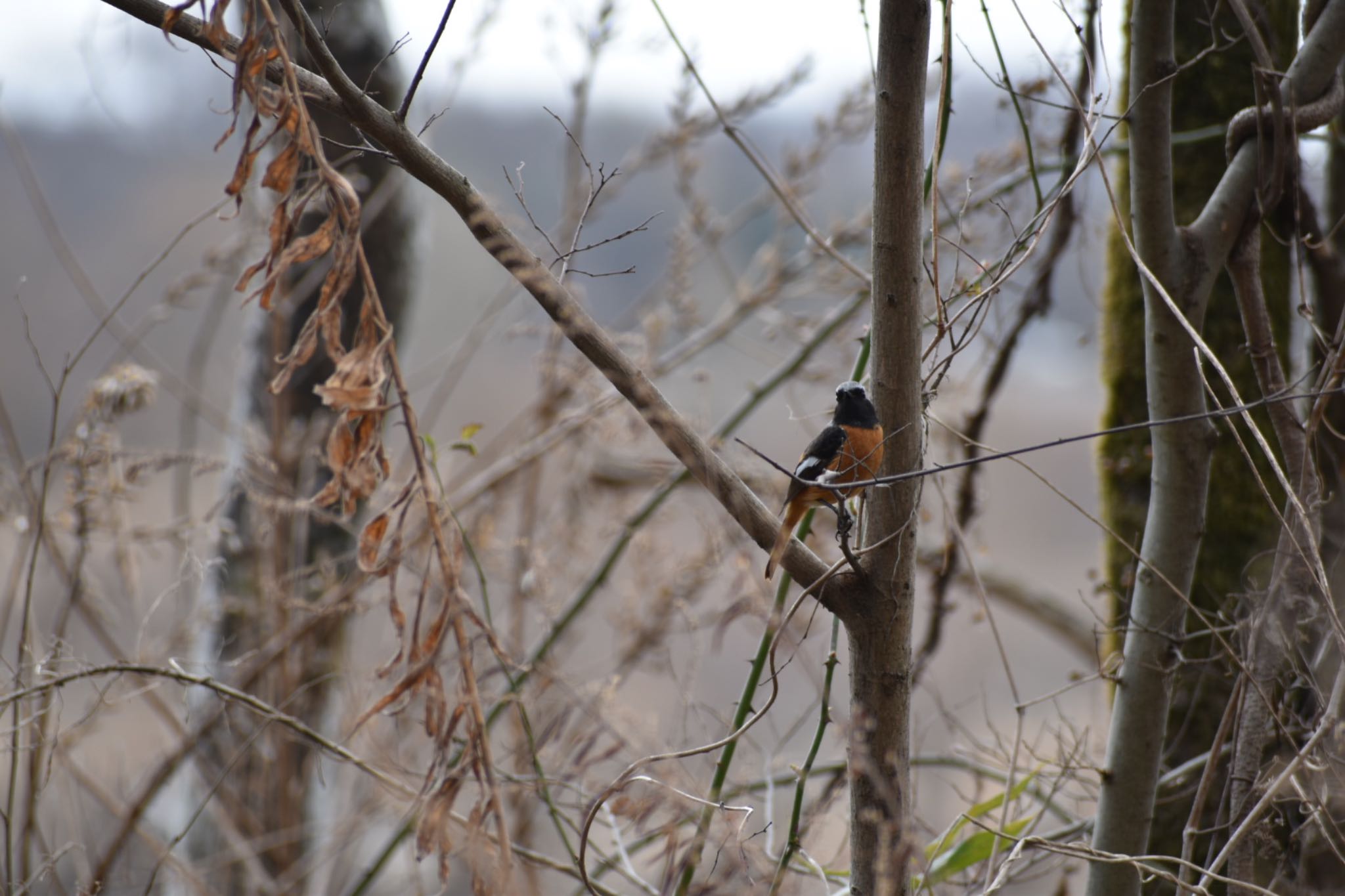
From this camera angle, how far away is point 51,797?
2637mm

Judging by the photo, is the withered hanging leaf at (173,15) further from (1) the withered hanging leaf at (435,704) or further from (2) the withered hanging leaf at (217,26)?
(1) the withered hanging leaf at (435,704)

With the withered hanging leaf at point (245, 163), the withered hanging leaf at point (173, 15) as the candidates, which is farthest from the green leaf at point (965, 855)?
the withered hanging leaf at point (173, 15)

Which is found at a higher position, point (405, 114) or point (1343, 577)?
point (405, 114)

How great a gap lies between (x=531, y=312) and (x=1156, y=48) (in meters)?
2.01

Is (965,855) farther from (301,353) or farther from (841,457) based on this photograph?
(301,353)

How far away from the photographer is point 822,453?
1340 mm

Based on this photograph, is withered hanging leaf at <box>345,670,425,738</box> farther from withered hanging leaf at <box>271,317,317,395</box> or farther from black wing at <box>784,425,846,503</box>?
black wing at <box>784,425,846,503</box>

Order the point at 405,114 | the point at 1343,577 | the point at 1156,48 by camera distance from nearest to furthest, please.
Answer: the point at 405,114
the point at 1156,48
the point at 1343,577

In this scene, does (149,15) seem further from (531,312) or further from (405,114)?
(531,312)

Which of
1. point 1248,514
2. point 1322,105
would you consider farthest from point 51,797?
point 1322,105

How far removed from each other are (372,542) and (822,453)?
2.36 feet

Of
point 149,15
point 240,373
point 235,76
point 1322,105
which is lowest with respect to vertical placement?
point 235,76

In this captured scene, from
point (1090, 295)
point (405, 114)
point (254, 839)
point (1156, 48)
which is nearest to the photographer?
point (405, 114)

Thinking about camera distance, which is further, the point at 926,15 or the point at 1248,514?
the point at 1248,514
